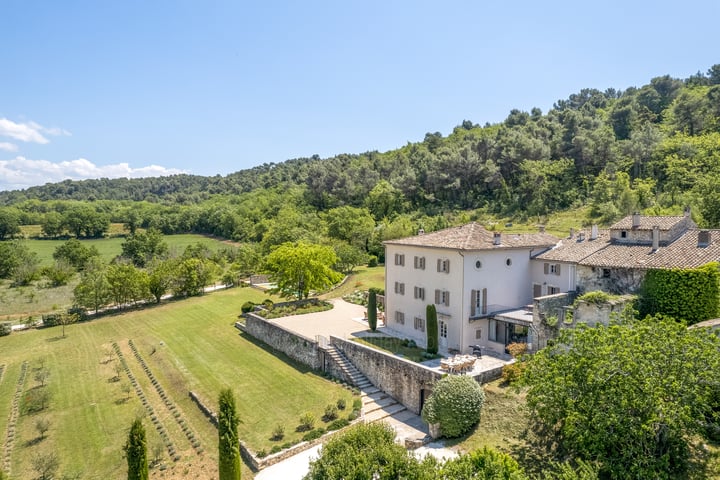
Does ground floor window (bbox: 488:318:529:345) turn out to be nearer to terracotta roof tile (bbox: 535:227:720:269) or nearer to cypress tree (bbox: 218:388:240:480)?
terracotta roof tile (bbox: 535:227:720:269)

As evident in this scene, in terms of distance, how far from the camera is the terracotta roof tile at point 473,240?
26031mm

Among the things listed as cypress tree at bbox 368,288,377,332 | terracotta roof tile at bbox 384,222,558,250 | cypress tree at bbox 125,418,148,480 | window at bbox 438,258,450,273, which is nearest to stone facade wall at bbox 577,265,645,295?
terracotta roof tile at bbox 384,222,558,250

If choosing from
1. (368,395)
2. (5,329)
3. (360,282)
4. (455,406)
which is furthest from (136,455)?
(5,329)

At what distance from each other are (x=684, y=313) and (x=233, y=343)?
3012 cm

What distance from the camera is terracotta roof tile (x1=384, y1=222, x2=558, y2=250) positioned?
26.0m

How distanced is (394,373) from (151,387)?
636 inches

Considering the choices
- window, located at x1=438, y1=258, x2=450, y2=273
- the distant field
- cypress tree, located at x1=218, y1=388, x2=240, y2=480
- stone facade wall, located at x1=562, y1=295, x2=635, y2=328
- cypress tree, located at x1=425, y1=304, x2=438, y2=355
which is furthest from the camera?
the distant field

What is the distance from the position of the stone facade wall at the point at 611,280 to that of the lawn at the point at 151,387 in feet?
51.8

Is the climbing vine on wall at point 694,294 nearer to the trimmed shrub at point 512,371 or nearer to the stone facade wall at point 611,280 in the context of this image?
the stone facade wall at point 611,280

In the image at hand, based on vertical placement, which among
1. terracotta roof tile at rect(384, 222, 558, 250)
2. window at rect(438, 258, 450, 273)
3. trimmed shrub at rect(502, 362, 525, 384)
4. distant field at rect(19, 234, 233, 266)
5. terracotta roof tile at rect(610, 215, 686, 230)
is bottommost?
trimmed shrub at rect(502, 362, 525, 384)

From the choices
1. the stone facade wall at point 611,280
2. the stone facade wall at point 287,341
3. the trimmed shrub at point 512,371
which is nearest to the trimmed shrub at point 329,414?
the stone facade wall at point 287,341

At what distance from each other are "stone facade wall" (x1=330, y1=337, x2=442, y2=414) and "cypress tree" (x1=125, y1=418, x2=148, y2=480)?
12872mm

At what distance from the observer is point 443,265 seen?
26.8 meters

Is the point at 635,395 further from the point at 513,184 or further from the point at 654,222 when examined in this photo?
the point at 513,184
